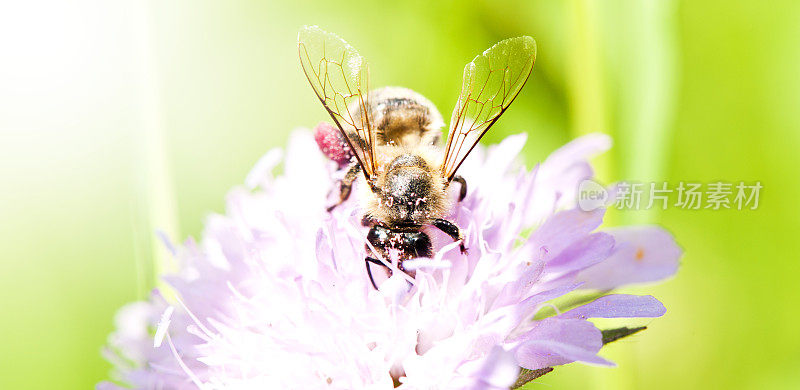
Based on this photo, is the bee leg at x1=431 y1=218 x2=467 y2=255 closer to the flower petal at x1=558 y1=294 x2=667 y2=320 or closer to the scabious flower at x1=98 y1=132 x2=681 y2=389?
the scabious flower at x1=98 y1=132 x2=681 y2=389

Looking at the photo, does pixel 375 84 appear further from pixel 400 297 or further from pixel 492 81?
pixel 400 297

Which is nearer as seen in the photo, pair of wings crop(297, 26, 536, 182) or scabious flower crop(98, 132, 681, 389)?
scabious flower crop(98, 132, 681, 389)

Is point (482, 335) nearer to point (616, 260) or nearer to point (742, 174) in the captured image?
point (616, 260)

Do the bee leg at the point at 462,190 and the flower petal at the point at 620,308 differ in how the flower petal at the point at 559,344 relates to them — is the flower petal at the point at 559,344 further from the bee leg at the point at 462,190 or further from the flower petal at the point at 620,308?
the bee leg at the point at 462,190

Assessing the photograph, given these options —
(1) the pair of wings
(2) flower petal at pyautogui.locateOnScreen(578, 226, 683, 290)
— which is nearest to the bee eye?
(1) the pair of wings

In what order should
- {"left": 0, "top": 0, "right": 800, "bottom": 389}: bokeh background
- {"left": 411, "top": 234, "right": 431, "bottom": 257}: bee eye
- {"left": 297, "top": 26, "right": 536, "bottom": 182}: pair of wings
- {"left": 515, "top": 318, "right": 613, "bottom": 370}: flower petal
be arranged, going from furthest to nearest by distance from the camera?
{"left": 0, "top": 0, "right": 800, "bottom": 389}: bokeh background < {"left": 297, "top": 26, "right": 536, "bottom": 182}: pair of wings < {"left": 411, "top": 234, "right": 431, "bottom": 257}: bee eye < {"left": 515, "top": 318, "right": 613, "bottom": 370}: flower petal

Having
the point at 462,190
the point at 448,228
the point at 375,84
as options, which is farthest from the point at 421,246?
the point at 375,84

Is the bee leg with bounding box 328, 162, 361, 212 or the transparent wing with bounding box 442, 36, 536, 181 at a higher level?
the transparent wing with bounding box 442, 36, 536, 181

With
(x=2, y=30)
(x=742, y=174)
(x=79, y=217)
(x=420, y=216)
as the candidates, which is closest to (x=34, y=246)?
(x=79, y=217)

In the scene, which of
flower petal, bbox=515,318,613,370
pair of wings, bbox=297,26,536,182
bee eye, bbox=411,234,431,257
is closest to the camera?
flower petal, bbox=515,318,613,370

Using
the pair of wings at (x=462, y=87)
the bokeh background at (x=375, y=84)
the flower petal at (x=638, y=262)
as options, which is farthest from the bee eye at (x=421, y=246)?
the bokeh background at (x=375, y=84)
